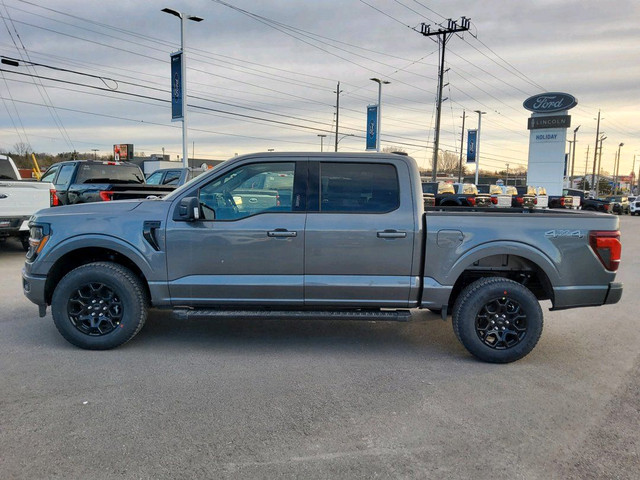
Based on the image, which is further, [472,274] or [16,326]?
[16,326]

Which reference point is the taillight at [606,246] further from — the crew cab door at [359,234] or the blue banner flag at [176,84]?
the blue banner flag at [176,84]

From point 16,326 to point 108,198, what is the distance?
5553 millimetres

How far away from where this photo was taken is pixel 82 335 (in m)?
4.72

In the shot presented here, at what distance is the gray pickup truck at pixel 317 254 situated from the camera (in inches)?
179

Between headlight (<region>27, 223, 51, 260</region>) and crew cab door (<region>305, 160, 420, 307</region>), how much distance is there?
8.31 ft

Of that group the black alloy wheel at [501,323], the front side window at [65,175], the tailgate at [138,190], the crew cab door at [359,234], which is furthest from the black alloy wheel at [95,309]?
the front side window at [65,175]

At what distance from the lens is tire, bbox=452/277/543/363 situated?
14.9 ft

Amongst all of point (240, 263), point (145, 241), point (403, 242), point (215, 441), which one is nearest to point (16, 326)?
point (145, 241)

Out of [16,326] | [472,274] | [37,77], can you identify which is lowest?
[16,326]

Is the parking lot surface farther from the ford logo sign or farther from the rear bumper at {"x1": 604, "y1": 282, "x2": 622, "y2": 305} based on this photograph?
the ford logo sign

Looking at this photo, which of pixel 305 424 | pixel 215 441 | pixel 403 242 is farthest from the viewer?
pixel 403 242

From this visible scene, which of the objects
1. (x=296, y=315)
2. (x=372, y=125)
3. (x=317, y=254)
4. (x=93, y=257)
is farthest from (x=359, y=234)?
(x=372, y=125)

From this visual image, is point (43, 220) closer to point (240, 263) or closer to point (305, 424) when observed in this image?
point (240, 263)

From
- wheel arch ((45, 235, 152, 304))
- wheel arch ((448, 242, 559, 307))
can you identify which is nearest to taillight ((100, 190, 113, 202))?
wheel arch ((45, 235, 152, 304))
